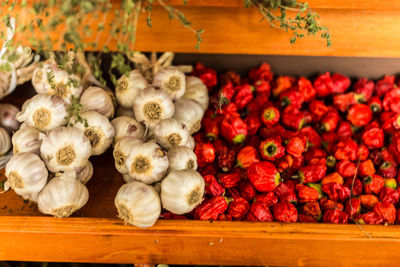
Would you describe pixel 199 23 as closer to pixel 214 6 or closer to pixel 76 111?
pixel 214 6

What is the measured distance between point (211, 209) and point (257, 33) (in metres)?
0.58

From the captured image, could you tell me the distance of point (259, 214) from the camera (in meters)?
1.08

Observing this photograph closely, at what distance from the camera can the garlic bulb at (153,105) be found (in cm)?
114

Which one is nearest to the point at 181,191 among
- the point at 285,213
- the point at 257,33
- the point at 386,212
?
the point at 285,213

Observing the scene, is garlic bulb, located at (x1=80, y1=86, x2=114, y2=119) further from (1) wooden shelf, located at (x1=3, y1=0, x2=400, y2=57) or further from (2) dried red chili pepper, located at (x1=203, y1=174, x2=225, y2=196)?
(2) dried red chili pepper, located at (x1=203, y1=174, x2=225, y2=196)

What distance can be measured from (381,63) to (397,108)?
26 cm

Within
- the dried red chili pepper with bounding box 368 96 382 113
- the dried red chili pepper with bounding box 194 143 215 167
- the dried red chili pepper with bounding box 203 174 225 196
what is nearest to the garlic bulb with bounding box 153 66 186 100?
the dried red chili pepper with bounding box 194 143 215 167

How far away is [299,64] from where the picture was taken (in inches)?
64.9

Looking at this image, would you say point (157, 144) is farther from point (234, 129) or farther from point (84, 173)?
point (234, 129)

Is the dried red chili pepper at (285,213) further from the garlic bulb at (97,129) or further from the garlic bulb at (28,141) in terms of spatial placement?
the garlic bulb at (28,141)

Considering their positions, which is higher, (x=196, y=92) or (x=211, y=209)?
(x=196, y=92)

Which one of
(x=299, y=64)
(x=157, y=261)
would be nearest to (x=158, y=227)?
(x=157, y=261)

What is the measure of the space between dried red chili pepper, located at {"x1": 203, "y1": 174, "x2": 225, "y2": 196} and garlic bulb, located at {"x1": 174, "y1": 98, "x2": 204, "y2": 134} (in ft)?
0.69

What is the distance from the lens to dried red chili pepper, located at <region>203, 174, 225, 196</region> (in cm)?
115
